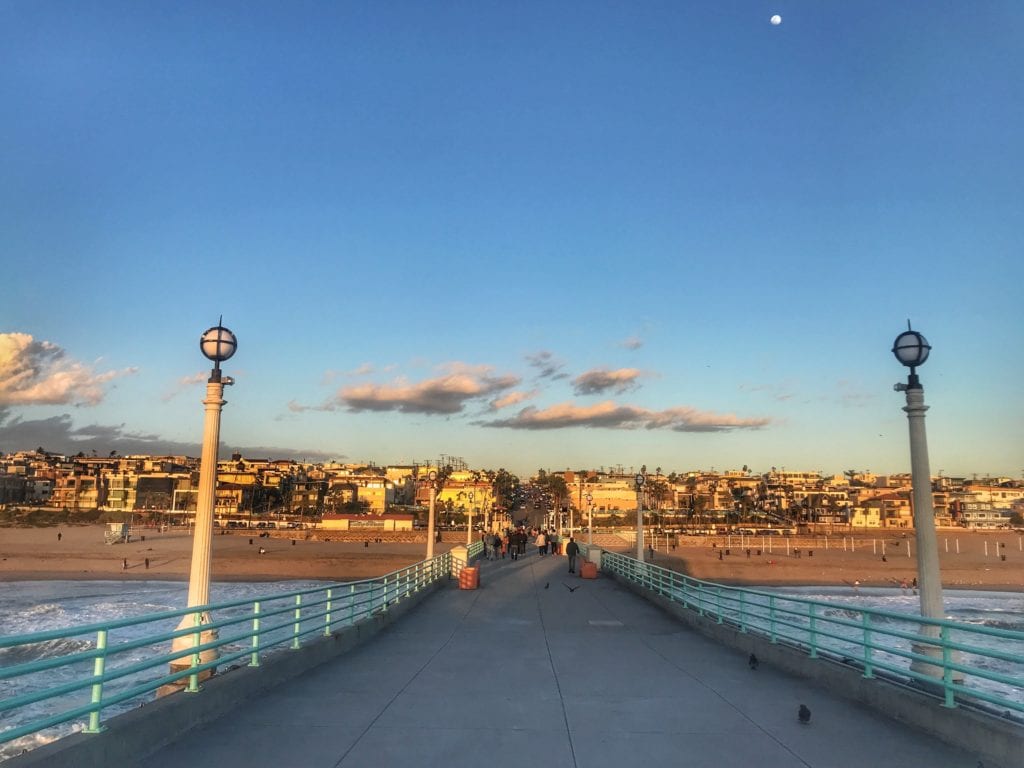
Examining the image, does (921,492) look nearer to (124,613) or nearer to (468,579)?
(468,579)

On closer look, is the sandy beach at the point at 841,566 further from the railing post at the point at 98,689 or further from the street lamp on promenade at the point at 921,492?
the railing post at the point at 98,689

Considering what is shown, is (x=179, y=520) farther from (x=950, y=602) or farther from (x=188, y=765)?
(x=188, y=765)

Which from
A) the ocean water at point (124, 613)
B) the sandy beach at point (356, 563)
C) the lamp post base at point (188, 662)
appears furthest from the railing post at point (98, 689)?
the sandy beach at point (356, 563)

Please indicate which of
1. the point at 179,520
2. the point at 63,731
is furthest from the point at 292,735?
the point at 179,520

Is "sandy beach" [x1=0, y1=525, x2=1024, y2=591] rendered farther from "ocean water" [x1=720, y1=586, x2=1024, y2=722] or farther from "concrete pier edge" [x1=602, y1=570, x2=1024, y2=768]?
"concrete pier edge" [x1=602, y1=570, x2=1024, y2=768]

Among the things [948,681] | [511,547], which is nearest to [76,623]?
[511,547]

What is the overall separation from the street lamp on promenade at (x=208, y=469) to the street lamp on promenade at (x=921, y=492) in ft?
29.9

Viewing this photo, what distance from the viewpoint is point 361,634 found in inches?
578

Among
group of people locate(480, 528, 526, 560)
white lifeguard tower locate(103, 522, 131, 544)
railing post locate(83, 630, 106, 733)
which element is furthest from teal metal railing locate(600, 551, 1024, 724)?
white lifeguard tower locate(103, 522, 131, 544)

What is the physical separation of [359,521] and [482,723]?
144m

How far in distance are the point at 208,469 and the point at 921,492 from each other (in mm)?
9739

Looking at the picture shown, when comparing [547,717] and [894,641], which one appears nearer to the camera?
[547,717]

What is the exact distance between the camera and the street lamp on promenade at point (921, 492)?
9.23m

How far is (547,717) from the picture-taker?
8297mm
